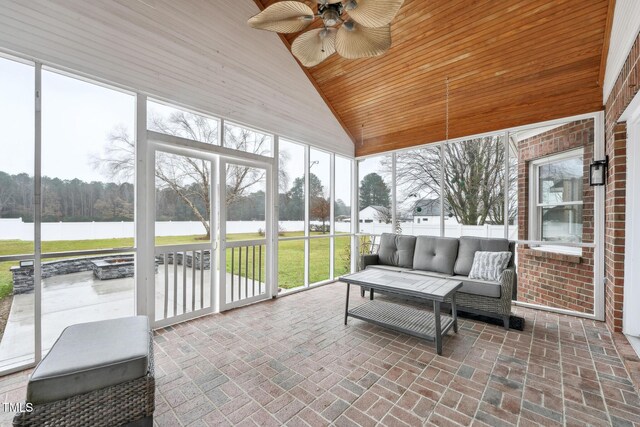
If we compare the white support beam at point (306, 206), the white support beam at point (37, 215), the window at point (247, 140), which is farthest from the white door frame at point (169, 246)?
the white support beam at point (306, 206)

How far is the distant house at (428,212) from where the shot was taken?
4867mm

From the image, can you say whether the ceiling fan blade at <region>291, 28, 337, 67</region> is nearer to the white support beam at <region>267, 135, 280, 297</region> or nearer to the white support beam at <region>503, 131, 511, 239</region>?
the white support beam at <region>267, 135, 280, 297</region>

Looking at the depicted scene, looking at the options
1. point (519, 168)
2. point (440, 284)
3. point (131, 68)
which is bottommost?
point (440, 284)

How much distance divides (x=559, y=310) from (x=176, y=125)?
18.7 ft

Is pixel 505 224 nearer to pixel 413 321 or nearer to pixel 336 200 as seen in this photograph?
pixel 413 321

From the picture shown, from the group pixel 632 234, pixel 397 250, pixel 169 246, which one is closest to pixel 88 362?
pixel 169 246

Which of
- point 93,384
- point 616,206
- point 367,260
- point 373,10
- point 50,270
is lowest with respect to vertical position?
point 93,384

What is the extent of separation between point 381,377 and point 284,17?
3.07m

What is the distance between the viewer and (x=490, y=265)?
3637 millimetres

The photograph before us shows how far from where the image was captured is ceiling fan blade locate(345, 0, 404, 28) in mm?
1910

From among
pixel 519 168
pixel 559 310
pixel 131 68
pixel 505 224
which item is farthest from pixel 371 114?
pixel 559 310

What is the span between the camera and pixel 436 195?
5027 mm

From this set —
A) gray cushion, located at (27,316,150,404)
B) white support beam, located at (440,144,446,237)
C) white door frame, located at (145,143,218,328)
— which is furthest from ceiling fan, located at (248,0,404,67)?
white support beam, located at (440,144,446,237)

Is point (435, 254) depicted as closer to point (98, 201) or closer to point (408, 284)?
point (408, 284)
